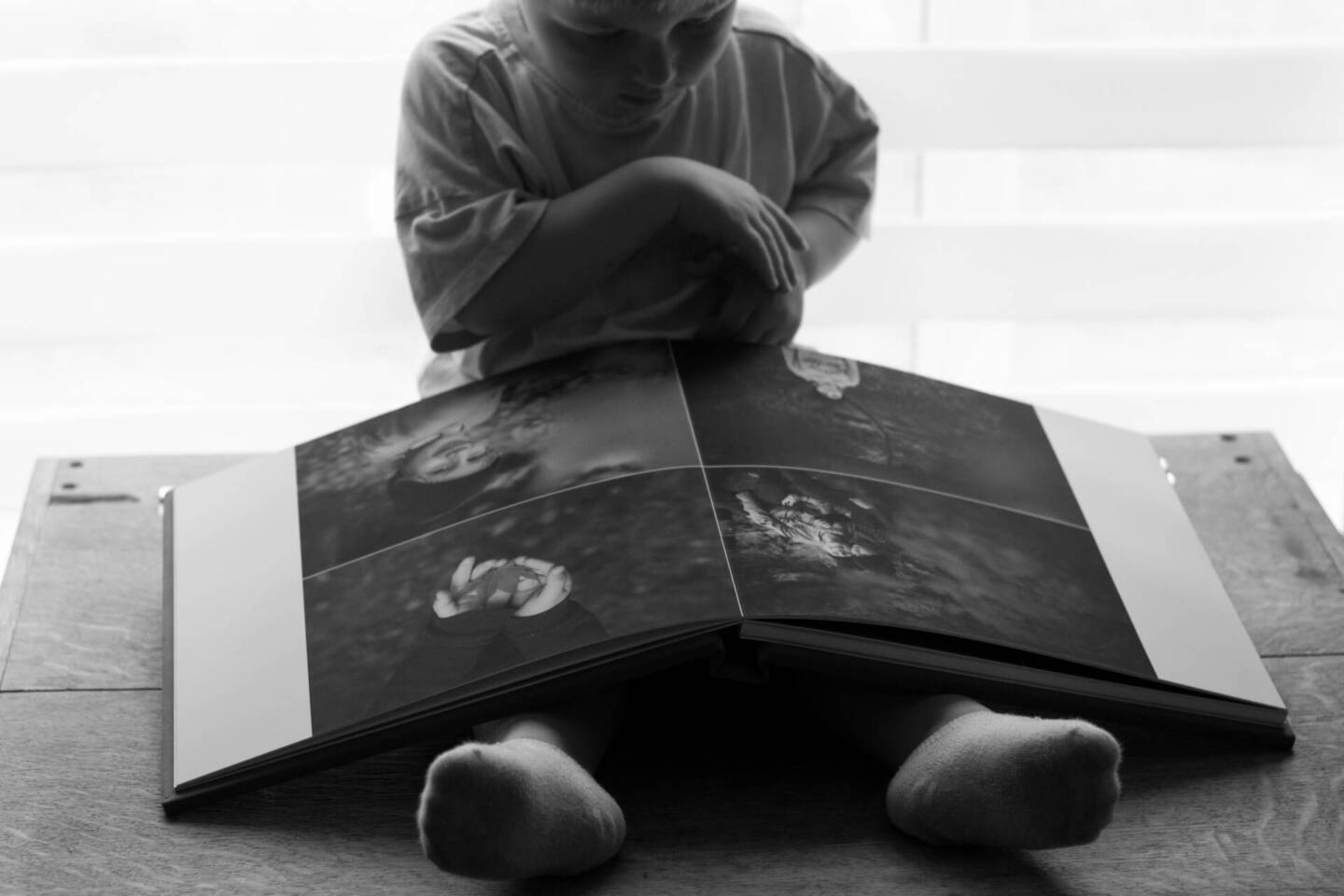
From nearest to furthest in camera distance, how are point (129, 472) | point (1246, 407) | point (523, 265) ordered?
point (523, 265) < point (129, 472) < point (1246, 407)

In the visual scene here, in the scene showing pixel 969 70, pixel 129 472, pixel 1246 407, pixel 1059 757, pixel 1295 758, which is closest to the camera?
pixel 1059 757

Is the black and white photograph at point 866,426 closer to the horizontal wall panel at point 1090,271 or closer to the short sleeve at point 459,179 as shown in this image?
the short sleeve at point 459,179

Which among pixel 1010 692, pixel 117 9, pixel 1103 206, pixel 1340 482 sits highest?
pixel 117 9

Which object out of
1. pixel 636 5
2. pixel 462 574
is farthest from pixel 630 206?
pixel 462 574

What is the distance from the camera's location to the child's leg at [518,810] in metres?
0.63

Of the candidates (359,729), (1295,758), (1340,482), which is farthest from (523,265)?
(1340,482)

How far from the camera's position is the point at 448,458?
845 millimetres

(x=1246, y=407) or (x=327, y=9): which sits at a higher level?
(x=327, y=9)

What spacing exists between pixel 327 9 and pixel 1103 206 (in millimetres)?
635

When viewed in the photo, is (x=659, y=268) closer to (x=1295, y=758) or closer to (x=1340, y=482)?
(x=1295, y=758)

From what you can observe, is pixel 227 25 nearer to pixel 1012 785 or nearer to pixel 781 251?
pixel 781 251

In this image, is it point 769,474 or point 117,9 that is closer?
point 769,474

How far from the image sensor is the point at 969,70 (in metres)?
1.21

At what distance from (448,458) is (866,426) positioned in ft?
0.68
